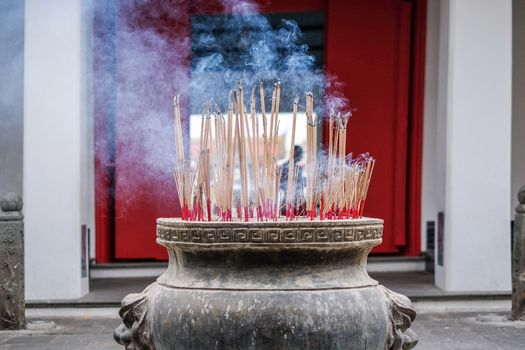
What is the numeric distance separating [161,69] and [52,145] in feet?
4.61

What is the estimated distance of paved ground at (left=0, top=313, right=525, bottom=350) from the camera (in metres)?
5.16

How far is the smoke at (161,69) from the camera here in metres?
7.40

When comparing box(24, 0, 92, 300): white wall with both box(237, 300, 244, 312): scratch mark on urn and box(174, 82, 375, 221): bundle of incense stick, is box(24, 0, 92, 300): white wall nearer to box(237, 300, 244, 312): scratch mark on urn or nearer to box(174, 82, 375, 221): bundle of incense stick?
box(174, 82, 375, 221): bundle of incense stick

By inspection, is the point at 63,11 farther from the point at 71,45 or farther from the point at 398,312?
the point at 398,312

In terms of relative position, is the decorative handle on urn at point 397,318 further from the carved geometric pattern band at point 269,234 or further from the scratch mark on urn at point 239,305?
the scratch mark on urn at point 239,305

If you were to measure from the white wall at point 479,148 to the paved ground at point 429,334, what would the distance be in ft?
1.53

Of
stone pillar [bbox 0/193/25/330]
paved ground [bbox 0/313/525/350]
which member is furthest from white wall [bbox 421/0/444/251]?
stone pillar [bbox 0/193/25/330]

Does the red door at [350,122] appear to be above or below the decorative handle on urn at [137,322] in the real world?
above

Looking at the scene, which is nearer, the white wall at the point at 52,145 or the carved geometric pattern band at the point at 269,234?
the carved geometric pattern band at the point at 269,234

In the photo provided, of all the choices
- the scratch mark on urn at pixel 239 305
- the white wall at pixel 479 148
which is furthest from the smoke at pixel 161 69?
the scratch mark on urn at pixel 239 305

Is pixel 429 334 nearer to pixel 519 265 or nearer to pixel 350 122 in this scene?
pixel 519 265

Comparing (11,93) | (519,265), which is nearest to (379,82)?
(519,265)

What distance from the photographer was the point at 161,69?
293 inches

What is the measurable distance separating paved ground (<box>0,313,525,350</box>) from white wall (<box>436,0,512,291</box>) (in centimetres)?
47
